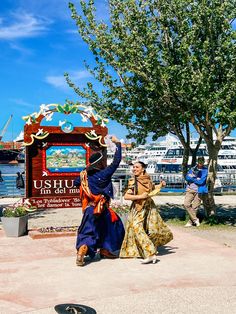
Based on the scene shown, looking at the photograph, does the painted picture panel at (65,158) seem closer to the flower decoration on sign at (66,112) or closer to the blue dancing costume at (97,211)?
the flower decoration on sign at (66,112)

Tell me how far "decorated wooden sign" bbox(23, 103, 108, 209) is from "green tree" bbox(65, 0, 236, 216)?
1.41 m

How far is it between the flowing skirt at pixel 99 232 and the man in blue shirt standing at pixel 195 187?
4066 mm

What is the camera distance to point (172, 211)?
1556 centimetres

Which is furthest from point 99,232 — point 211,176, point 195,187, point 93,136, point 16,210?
point 211,176

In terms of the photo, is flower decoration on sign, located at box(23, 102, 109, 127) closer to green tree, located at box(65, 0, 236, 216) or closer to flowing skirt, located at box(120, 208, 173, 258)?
green tree, located at box(65, 0, 236, 216)

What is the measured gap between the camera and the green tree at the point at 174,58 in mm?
10516

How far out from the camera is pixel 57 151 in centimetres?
1214

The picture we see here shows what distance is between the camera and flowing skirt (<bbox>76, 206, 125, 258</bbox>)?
757cm

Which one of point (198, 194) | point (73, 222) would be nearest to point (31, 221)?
point (73, 222)

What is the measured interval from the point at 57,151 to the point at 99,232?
4.78 m

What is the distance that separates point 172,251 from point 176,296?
290cm

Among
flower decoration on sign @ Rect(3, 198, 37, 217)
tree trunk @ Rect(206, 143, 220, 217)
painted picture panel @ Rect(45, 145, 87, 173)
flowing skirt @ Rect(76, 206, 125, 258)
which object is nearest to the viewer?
flowing skirt @ Rect(76, 206, 125, 258)

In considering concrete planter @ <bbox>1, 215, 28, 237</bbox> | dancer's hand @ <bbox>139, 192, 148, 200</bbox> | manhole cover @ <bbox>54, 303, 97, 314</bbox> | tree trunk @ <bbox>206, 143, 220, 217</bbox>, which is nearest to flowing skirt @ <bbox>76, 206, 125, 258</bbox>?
dancer's hand @ <bbox>139, 192, 148, 200</bbox>

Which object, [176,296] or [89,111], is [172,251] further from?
[89,111]
